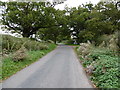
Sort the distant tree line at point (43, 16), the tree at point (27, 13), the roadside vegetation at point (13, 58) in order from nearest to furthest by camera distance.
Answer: the roadside vegetation at point (13, 58), the distant tree line at point (43, 16), the tree at point (27, 13)

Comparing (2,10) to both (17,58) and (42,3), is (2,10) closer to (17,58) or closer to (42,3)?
(42,3)

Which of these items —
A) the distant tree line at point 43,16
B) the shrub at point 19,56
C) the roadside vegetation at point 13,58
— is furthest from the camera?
the distant tree line at point 43,16

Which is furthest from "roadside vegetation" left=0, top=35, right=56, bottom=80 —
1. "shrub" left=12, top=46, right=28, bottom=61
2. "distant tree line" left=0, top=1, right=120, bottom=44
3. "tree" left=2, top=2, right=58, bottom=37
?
"distant tree line" left=0, top=1, right=120, bottom=44

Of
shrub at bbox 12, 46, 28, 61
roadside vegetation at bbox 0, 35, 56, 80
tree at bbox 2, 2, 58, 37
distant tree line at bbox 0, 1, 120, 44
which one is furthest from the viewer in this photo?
tree at bbox 2, 2, 58, 37

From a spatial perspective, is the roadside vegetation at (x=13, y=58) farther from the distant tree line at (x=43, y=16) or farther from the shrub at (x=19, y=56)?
the distant tree line at (x=43, y=16)

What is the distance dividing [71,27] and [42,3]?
581 inches


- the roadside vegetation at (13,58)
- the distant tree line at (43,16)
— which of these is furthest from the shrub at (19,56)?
the distant tree line at (43,16)

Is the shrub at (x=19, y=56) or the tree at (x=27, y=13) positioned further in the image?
the tree at (x=27, y=13)

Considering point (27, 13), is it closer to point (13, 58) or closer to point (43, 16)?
point (43, 16)

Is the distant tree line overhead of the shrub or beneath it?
overhead

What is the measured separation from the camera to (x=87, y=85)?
168 inches

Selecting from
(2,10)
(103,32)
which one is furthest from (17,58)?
(2,10)

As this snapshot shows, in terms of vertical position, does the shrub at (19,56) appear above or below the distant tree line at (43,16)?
below

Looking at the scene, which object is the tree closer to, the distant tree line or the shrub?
A: the distant tree line
